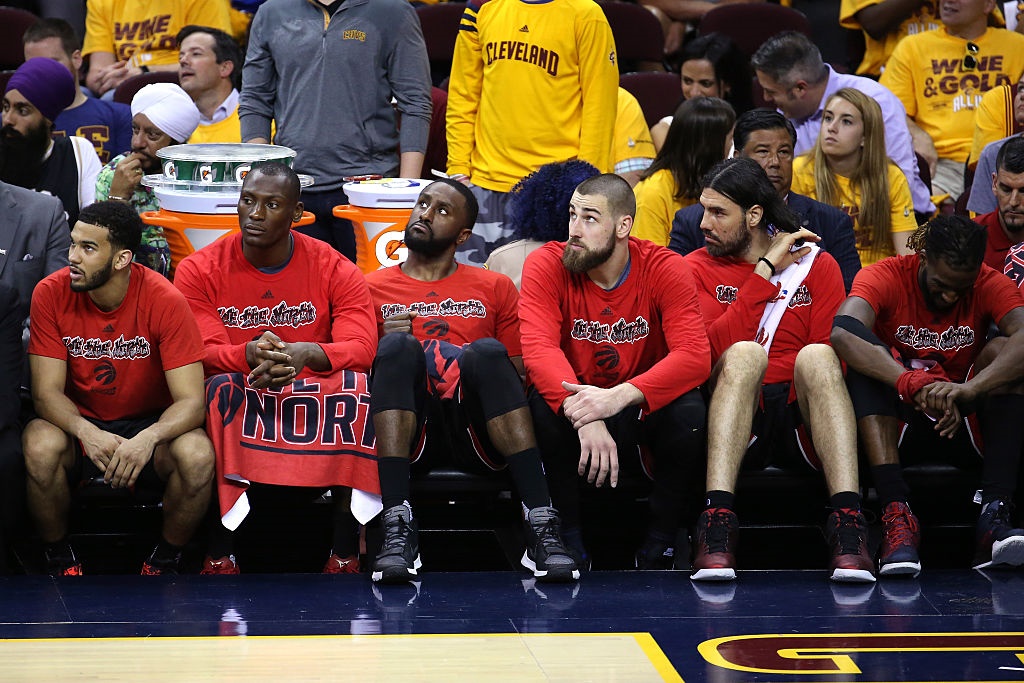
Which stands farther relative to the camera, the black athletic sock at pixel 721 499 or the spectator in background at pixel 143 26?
the spectator in background at pixel 143 26

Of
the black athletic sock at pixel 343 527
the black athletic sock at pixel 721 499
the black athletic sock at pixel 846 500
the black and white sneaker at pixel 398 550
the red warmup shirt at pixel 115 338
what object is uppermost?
the red warmup shirt at pixel 115 338

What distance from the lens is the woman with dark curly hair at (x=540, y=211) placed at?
473 cm

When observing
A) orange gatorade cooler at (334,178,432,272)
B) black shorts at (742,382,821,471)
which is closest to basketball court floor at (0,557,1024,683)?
black shorts at (742,382,821,471)

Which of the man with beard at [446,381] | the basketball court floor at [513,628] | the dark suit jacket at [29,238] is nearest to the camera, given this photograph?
the basketball court floor at [513,628]

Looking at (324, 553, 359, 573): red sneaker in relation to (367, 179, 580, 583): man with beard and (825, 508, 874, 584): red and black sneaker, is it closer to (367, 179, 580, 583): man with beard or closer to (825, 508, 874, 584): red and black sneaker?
(367, 179, 580, 583): man with beard

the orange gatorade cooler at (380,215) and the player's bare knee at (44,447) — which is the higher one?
the orange gatorade cooler at (380,215)

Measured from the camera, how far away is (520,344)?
4.54 meters

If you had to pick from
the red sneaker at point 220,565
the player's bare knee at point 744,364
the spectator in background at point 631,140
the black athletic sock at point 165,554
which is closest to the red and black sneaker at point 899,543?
the player's bare knee at point 744,364

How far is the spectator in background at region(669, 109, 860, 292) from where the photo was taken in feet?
16.3

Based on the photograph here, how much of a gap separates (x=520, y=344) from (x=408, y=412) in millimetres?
552

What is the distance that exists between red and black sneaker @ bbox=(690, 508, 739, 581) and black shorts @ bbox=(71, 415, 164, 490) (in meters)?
1.60

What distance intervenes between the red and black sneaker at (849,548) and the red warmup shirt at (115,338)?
1938 mm

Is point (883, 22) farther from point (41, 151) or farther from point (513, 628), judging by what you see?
point (513, 628)

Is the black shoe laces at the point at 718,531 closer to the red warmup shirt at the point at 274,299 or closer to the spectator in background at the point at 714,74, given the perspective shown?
the red warmup shirt at the point at 274,299
